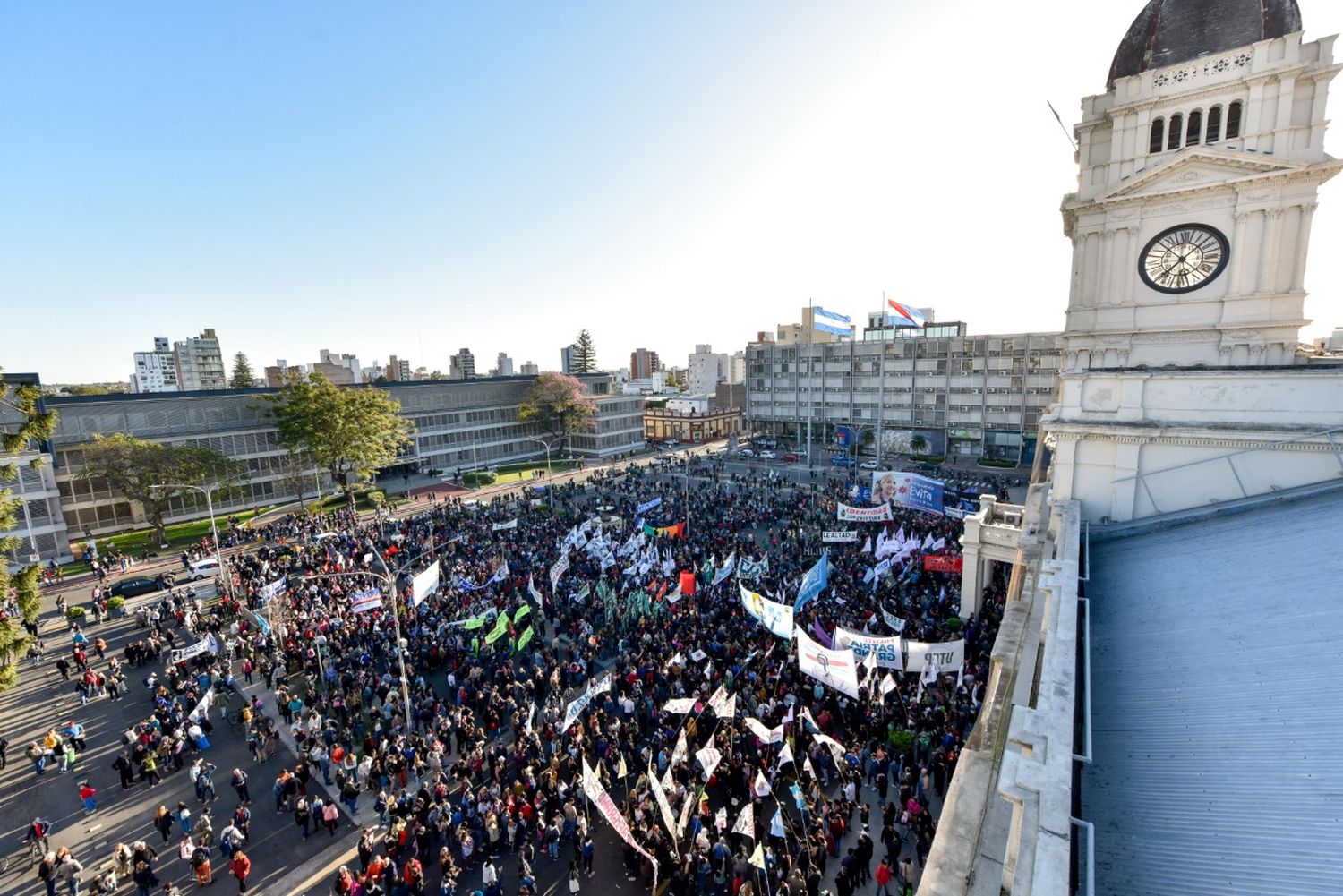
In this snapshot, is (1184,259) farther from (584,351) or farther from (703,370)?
(703,370)

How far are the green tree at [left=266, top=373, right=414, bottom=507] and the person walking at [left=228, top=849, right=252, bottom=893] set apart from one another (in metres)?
39.5

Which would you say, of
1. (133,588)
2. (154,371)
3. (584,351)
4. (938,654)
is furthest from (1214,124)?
(154,371)

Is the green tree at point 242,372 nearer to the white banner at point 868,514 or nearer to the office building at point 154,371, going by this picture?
the office building at point 154,371

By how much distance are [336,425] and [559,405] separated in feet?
98.6

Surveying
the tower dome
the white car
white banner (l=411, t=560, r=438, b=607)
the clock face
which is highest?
the tower dome

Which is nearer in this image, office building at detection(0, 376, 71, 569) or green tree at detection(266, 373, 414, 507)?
office building at detection(0, 376, 71, 569)

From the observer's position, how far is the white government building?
21.9 feet

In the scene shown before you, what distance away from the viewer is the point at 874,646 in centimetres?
1755

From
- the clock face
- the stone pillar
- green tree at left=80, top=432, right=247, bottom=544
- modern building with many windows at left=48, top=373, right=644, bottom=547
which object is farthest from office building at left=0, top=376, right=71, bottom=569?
the stone pillar

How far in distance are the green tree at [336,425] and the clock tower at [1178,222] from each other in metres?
50.4

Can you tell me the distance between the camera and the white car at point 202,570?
36.6 metres

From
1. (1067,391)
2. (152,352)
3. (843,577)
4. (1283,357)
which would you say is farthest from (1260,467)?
(152,352)

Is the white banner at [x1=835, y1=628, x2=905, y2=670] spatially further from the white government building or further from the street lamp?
the street lamp

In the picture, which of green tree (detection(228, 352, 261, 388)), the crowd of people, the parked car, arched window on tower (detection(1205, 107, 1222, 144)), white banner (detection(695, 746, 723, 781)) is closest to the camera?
the crowd of people
